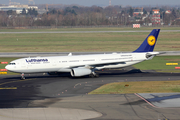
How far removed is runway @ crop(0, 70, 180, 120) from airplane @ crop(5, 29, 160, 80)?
5.90 ft

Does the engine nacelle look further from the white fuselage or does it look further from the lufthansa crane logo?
the lufthansa crane logo

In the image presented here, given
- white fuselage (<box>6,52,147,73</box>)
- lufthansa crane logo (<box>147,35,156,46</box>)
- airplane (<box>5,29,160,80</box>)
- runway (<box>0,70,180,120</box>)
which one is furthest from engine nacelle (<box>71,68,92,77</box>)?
lufthansa crane logo (<box>147,35,156,46</box>)

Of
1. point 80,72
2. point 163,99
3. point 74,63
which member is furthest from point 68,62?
point 163,99

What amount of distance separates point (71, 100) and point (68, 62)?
656 inches

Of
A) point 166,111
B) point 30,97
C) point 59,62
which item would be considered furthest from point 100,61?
point 166,111

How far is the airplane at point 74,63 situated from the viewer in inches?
1937

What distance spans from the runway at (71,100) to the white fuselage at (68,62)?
7.19 ft

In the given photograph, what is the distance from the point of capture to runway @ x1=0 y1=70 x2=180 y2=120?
95.9 ft

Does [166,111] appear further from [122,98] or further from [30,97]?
[30,97]

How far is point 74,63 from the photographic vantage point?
168 ft

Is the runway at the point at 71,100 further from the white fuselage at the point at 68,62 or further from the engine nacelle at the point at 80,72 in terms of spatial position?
the white fuselage at the point at 68,62

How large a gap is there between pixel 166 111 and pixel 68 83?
20826 mm

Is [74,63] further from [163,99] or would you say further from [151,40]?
[163,99]

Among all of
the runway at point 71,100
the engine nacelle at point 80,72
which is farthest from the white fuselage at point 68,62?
the runway at point 71,100
